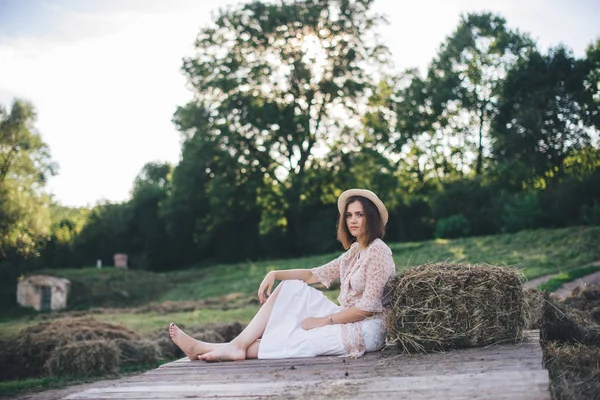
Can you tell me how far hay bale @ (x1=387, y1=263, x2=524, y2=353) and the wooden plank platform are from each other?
0.46 feet

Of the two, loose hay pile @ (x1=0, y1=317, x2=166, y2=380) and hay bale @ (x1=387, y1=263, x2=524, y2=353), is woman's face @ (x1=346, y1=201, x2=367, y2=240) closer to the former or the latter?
hay bale @ (x1=387, y1=263, x2=524, y2=353)

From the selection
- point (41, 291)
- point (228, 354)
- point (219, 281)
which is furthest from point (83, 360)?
point (41, 291)

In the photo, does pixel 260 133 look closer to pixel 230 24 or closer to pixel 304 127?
pixel 304 127

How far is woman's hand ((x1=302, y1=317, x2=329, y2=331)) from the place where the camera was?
5.57 meters

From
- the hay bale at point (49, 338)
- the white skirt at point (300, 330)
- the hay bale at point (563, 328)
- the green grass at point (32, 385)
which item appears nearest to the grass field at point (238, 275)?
the hay bale at point (49, 338)

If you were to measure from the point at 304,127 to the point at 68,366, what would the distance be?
23.3 metres

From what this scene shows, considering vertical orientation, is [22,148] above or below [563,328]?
above

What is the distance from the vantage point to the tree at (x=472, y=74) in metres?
33.3

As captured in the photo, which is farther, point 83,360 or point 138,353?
point 138,353

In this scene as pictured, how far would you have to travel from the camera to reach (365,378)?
4.36m

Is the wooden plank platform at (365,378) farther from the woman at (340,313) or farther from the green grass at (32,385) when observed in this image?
the green grass at (32,385)

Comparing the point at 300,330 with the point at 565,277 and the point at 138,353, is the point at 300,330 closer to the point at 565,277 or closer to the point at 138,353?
the point at 138,353

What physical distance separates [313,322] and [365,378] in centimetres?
128

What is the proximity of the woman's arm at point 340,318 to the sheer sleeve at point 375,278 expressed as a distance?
0.20ft
